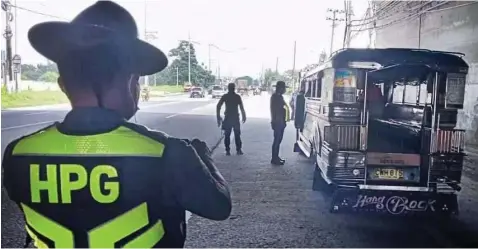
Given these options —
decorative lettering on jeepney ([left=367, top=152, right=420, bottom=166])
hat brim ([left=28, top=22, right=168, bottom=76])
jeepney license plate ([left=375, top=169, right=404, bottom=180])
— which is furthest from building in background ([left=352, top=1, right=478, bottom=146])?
hat brim ([left=28, top=22, right=168, bottom=76])

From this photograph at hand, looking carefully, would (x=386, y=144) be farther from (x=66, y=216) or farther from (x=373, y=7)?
(x=66, y=216)

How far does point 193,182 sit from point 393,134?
2.06 meters

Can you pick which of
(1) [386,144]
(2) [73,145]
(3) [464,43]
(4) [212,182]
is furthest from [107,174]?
(3) [464,43]

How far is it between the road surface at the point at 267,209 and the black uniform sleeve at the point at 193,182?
3.00 ft

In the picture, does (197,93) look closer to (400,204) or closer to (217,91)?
(217,91)

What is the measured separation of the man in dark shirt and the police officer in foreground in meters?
1.53

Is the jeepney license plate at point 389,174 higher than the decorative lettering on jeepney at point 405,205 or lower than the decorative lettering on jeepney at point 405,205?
higher

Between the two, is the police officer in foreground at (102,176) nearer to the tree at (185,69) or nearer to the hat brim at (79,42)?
the hat brim at (79,42)

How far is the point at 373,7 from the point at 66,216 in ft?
7.70

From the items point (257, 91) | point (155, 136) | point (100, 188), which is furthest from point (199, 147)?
point (257, 91)

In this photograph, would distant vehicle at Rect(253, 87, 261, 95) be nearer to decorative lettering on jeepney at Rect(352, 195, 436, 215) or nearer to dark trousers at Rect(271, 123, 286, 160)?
dark trousers at Rect(271, 123, 286, 160)

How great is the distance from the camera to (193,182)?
90 centimetres

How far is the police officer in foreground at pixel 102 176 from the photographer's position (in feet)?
2.96

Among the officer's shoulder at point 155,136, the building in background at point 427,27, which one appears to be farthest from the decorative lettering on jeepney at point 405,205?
the officer's shoulder at point 155,136
